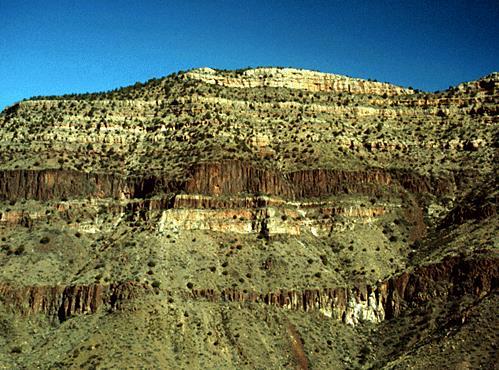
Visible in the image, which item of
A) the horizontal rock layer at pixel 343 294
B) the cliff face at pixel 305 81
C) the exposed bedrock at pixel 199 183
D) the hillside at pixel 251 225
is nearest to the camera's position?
the hillside at pixel 251 225

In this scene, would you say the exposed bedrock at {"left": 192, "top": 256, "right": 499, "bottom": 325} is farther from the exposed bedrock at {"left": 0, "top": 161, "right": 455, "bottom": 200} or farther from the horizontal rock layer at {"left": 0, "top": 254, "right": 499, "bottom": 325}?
the exposed bedrock at {"left": 0, "top": 161, "right": 455, "bottom": 200}

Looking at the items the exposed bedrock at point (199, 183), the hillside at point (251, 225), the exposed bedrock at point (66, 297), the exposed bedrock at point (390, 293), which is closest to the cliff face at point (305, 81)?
the hillside at point (251, 225)

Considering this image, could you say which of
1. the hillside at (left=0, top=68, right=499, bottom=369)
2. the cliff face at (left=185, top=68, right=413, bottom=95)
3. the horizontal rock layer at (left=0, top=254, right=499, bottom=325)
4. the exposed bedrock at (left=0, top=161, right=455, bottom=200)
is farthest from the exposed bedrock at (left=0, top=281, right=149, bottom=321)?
the cliff face at (left=185, top=68, right=413, bottom=95)

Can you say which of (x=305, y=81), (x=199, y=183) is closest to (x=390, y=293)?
(x=199, y=183)

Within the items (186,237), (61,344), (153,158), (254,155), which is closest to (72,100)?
(153,158)

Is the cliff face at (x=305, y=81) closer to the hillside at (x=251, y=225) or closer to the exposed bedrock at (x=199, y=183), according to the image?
the hillside at (x=251, y=225)

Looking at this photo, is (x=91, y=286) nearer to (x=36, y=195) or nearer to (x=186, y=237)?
(x=186, y=237)

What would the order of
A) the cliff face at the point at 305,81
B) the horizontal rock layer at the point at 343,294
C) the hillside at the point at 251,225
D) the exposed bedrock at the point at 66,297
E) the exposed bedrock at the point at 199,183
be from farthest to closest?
1. the cliff face at the point at 305,81
2. the exposed bedrock at the point at 199,183
3. the horizontal rock layer at the point at 343,294
4. the exposed bedrock at the point at 66,297
5. the hillside at the point at 251,225
